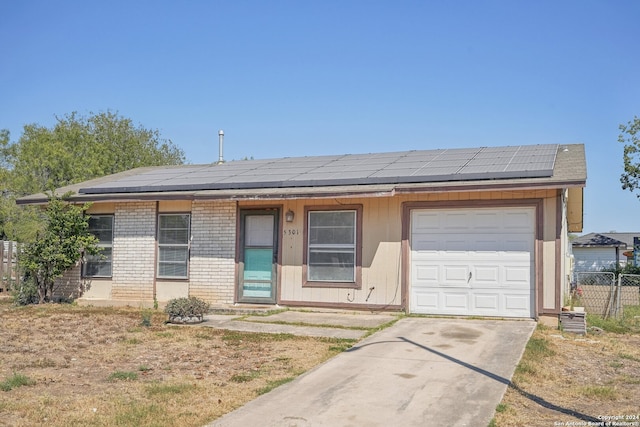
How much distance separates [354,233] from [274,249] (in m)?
1.96

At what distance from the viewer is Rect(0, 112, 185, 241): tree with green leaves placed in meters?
30.6

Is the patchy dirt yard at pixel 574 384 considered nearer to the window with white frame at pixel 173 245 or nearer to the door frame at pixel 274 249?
the door frame at pixel 274 249

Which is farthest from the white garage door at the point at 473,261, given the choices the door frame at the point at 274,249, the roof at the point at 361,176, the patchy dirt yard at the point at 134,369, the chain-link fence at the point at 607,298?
the patchy dirt yard at the point at 134,369

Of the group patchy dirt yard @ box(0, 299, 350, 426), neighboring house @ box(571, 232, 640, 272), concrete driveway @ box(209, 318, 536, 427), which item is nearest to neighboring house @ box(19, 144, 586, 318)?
concrete driveway @ box(209, 318, 536, 427)

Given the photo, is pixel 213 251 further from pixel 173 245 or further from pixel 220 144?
pixel 220 144

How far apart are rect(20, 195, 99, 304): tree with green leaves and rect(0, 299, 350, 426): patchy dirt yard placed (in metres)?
3.08

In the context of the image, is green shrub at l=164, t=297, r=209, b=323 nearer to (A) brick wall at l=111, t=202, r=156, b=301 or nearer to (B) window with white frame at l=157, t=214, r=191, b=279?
(B) window with white frame at l=157, t=214, r=191, b=279

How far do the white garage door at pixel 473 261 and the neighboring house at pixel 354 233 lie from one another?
21 mm

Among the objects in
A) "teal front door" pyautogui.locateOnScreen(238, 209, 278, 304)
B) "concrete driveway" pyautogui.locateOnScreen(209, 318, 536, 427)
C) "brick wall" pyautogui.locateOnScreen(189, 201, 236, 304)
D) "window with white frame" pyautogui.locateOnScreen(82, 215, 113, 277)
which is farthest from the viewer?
"window with white frame" pyautogui.locateOnScreen(82, 215, 113, 277)

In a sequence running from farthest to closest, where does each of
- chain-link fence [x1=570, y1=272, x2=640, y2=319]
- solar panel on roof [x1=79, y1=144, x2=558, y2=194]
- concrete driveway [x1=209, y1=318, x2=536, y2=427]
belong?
chain-link fence [x1=570, y1=272, x2=640, y2=319], solar panel on roof [x1=79, y1=144, x2=558, y2=194], concrete driveway [x1=209, y1=318, x2=536, y2=427]

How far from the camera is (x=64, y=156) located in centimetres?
3219

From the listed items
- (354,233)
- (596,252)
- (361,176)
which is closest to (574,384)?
(354,233)

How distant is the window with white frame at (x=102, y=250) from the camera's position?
51.1 feet

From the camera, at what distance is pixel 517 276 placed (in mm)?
11984
